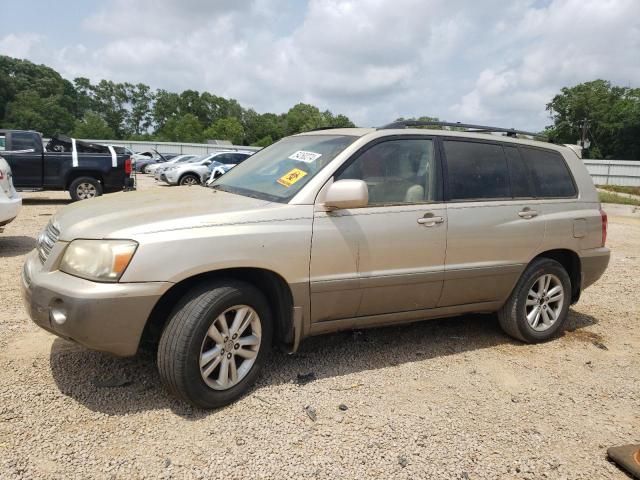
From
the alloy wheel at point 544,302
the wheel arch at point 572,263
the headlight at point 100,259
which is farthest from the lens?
the wheel arch at point 572,263

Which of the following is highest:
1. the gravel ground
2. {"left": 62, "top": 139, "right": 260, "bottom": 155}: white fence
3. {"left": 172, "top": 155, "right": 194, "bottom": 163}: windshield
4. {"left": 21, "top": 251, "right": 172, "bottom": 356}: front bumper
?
{"left": 62, "top": 139, "right": 260, "bottom": 155}: white fence

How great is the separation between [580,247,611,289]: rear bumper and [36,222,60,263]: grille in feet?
13.8

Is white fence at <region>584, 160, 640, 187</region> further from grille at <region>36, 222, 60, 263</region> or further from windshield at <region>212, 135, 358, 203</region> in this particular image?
grille at <region>36, 222, 60, 263</region>

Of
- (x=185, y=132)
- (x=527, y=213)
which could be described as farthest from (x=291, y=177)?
(x=185, y=132)

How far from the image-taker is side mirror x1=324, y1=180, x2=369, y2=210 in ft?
10.8

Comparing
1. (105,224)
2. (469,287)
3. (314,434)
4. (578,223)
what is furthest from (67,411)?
(578,223)

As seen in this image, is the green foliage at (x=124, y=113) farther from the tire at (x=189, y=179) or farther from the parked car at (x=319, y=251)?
the parked car at (x=319, y=251)

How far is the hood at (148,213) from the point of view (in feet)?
9.65

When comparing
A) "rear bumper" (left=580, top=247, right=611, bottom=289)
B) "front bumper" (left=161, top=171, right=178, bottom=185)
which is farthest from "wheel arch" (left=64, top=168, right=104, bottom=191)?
"rear bumper" (left=580, top=247, right=611, bottom=289)

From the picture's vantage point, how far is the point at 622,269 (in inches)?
302

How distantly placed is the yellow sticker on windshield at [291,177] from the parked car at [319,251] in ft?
Answer: 0.04

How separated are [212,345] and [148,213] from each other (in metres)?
0.88

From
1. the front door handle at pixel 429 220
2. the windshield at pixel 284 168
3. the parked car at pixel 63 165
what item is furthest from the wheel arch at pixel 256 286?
the parked car at pixel 63 165

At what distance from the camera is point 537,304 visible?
14.8ft
